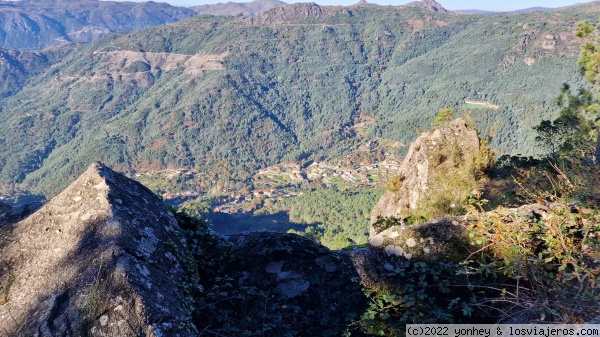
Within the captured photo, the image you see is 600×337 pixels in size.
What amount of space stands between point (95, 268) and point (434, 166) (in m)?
13.8

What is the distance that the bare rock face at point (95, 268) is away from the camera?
2801 millimetres

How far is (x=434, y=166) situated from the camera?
14758 millimetres

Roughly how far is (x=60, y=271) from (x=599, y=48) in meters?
17.2

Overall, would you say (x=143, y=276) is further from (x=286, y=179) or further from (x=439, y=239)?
(x=286, y=179)

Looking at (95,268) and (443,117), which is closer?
(95,268)

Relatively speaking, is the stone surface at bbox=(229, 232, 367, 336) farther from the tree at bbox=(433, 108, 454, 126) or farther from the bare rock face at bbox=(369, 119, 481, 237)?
the tree at bbox=(433, 108, 454, 126)

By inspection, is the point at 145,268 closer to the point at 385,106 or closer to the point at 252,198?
the point at 252,198

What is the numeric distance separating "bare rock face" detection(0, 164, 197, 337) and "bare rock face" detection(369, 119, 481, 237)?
1021 centimetres

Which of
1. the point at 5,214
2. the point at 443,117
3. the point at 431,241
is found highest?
the point at 5,214

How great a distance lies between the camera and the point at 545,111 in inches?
4419

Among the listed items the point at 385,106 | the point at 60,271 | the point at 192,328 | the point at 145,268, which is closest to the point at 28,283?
the point at 60,271

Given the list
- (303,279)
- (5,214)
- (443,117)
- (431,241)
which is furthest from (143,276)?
(443,117)

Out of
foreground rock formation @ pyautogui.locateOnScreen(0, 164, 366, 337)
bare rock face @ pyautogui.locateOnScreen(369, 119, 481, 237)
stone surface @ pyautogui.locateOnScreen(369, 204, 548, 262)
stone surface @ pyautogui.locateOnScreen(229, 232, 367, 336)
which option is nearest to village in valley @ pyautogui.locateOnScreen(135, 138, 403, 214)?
bare rock face @ pyautogui.locateOnScreen(369, 119, 481, 237)

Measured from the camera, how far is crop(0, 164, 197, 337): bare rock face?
2801 mm
